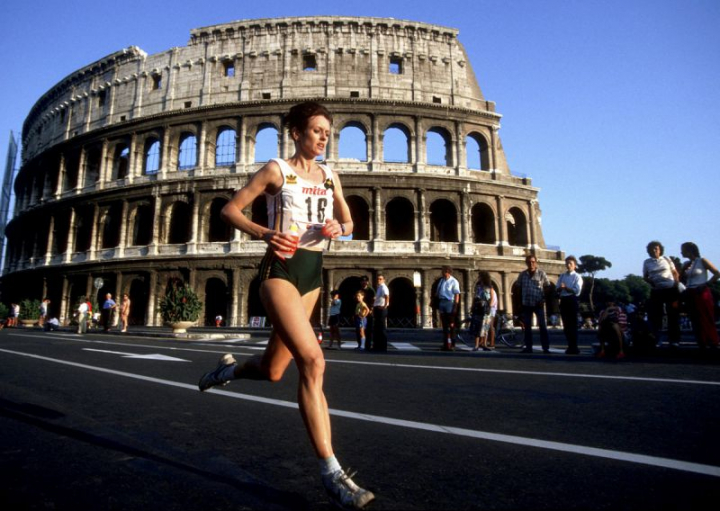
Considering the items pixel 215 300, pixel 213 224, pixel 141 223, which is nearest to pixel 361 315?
pixel 215 300

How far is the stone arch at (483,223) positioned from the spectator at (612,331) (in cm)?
1875

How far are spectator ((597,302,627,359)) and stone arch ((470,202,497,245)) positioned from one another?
18.8 m

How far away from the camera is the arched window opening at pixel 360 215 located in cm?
2598

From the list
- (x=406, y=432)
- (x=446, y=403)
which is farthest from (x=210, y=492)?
(x=446, y=403)

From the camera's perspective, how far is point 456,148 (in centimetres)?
2602

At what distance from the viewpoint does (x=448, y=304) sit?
972 centimetres

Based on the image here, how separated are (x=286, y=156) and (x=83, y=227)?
53.9 ft

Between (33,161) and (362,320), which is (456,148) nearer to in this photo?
A: (362,320)

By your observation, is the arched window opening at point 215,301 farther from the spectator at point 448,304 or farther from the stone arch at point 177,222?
the spectator at point 448,304

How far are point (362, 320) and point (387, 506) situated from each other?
937 cm

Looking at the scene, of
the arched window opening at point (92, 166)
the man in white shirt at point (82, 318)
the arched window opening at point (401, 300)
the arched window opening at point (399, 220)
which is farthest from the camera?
the arched window opening at point (92, 166)

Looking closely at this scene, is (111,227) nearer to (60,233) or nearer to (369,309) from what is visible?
(60,233)

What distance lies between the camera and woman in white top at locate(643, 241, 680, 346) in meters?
7.39

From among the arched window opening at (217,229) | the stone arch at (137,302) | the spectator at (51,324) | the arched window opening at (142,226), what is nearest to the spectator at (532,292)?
the spectator at (51,324)
